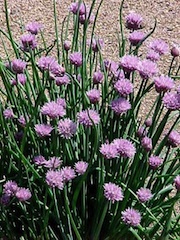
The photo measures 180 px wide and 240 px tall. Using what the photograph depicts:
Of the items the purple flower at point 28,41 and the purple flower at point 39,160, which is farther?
the purple flower at point 28,41

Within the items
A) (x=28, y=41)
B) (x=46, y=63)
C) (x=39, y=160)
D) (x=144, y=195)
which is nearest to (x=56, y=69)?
(x=46, y=63)

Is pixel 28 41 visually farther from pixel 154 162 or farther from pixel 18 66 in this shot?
pixel 154 162

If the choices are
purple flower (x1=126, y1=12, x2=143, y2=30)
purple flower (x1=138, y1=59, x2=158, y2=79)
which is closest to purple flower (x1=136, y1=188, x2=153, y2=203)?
purple flower (x1=138, y1=59, x2=158, y2=79)

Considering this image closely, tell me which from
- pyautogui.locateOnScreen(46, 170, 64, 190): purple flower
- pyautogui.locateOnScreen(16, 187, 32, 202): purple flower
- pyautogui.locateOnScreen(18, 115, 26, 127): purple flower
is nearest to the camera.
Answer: pyautogui.locateOnScreen(46, 170, 64, 190): purple flower

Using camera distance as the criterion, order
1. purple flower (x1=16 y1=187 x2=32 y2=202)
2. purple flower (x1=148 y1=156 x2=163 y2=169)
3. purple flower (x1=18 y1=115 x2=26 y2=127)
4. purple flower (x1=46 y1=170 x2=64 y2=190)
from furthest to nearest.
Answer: purple flower (x1=18 y1=115 x2=26 y2=127)
purple flower (x1=148 y1=156 x2=163 y2=169)
purple flower (x1=16 y1=187 x2=32 y2=202)
purple flower (x1=46 y1=170 x2=64 y2=190)

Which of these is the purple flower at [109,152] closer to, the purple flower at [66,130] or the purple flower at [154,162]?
the purple flower at [66,130]

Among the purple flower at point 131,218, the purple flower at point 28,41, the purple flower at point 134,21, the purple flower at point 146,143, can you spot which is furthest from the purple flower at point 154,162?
the purple flower at point 28,41

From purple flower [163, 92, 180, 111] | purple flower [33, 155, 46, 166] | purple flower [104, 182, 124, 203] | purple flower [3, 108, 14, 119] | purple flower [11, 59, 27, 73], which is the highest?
purple flower [11, 59, 27, 73]

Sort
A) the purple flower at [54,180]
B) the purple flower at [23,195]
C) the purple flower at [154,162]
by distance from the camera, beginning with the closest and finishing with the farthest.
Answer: the purple flower at [54,180] < the purple flower at [23,195] < the purple flower at [154,162]

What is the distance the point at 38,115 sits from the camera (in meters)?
2.20

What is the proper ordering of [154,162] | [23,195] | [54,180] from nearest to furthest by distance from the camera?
[54,180]
[23,195]
[154,162]

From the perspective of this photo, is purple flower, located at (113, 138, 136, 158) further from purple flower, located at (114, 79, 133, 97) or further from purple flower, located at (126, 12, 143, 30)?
purple flower, located at (126, 12, 143, 30)

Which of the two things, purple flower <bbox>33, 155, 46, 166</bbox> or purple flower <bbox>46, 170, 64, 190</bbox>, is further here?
purple flower <bbox>33, 155, 46, 166</bbox>

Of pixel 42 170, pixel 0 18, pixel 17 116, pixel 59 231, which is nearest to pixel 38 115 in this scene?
pixel 17 116
